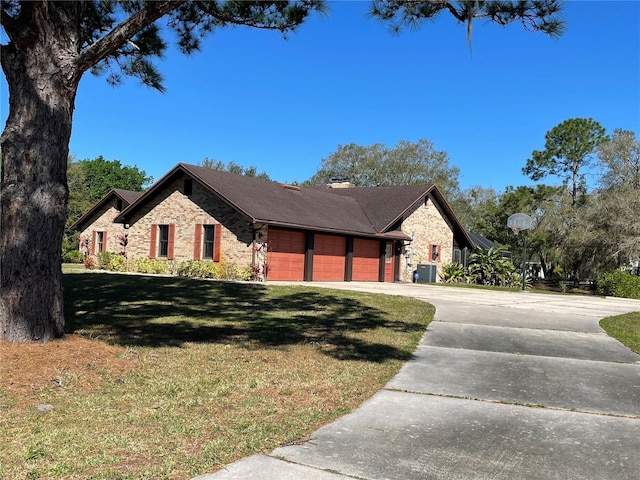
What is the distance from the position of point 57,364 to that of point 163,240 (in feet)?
63.2

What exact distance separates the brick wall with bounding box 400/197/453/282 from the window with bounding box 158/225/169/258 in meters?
12.2

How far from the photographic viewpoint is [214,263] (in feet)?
67.6

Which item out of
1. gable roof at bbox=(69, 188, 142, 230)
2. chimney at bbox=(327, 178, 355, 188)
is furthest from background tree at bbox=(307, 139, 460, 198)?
gable roof at bbox=(69, 188, 142, 230)

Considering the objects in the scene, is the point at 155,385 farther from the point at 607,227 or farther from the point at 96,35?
the point at 607,227

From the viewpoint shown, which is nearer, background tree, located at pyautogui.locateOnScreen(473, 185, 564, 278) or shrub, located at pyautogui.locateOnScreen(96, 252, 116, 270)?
shrub, located at pyautogui.locateOnScreen(96, 252, 116, 270)

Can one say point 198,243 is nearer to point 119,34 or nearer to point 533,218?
point 119,34

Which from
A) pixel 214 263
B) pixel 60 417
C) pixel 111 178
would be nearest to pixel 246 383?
pixel 60 417

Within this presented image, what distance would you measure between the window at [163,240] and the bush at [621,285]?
2011cm

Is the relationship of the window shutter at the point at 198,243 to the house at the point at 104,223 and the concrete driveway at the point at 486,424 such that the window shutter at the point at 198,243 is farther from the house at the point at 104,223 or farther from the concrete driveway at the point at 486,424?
the concrete driveway at the point at 486,424

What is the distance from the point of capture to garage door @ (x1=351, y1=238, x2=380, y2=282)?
24734 mm

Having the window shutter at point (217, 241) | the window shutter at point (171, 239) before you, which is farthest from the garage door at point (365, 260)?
the window shutter at point (171, 239)

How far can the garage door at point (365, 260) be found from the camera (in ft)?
81.1

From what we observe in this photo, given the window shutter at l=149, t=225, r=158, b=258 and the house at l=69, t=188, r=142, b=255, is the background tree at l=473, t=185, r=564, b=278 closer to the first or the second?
the window shutter at l=149, t=225, r=158, b=258

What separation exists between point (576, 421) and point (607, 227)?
29.5 meters
